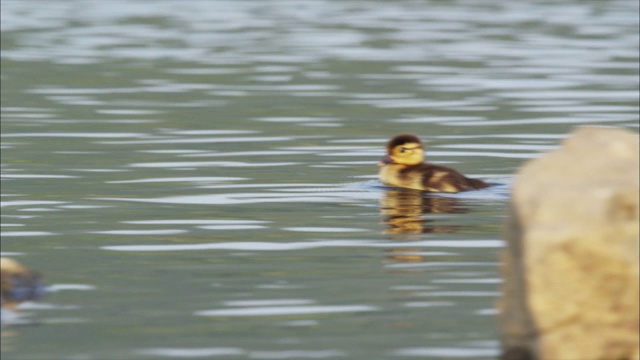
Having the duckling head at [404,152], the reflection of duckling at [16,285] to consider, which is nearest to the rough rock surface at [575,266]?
the reflection of duckling at [16,285]

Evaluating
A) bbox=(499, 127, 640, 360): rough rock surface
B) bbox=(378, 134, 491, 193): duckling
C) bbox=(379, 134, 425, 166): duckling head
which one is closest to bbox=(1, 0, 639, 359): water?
bbox=(378, 134, 491, 193): duckling

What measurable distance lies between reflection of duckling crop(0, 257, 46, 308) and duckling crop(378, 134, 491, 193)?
15.9ft

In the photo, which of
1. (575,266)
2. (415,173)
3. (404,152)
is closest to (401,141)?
(404,152)

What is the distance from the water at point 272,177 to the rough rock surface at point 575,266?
0.87m

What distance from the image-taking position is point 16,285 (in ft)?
29.3

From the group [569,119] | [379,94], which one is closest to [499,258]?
[569,119]

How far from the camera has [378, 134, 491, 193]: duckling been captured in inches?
526

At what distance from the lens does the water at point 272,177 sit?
27.5 feet

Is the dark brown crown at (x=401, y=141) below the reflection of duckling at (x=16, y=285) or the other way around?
the other way around

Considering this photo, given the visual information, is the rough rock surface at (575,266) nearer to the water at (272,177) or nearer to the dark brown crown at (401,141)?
the water at (272,177)

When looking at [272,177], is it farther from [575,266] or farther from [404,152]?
[575,266]

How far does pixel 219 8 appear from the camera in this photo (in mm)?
45031

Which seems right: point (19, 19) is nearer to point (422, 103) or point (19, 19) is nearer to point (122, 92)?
point (122, 92)

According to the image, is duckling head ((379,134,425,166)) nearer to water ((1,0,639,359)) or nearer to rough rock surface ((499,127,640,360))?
water ((1,0,639,359))
